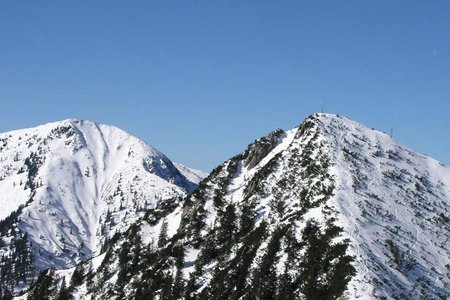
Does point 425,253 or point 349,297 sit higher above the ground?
point 425,253

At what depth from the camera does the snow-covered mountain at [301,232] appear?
75.9 m

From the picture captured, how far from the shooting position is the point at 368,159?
428 ft

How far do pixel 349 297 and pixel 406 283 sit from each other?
16.0 meters

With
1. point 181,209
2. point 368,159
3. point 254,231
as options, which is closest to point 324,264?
point 254,231

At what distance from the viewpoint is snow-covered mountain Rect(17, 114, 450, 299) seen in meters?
75.9

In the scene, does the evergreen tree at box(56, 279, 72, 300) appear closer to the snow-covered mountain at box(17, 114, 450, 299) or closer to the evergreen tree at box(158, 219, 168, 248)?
the snow-covered mountain at box(17, 114, 450, 299)

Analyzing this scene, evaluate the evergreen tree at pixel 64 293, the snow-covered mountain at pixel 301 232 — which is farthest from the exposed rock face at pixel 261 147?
the evergreen tree at pixel 64 293

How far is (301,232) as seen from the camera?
88.9 m

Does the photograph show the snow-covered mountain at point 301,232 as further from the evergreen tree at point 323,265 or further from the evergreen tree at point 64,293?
the evergreen tree at point 64,293

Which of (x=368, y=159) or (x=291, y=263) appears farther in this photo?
(x=368, y=159)

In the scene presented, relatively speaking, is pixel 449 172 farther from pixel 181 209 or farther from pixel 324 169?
pixel 181 209

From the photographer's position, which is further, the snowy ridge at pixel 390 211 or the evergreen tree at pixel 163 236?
the evergreen tree at pixel 163 236

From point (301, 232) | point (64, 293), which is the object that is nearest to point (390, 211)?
point (301, 232)

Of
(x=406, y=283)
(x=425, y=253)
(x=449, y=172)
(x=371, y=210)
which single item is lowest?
(x=406, y=283)
